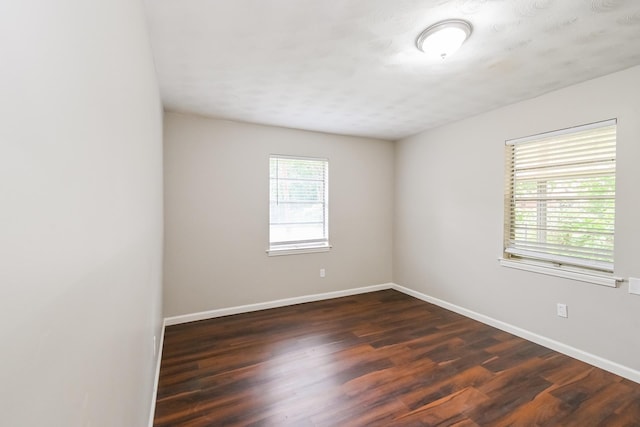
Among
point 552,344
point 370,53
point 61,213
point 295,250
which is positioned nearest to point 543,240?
point 552,344

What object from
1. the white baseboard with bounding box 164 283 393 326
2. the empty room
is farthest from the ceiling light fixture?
the white baseboard with bounding box 164 283 393 326

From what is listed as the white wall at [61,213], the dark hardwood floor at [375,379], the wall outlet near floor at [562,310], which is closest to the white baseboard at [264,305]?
the dark hardwood floor at [375,379]

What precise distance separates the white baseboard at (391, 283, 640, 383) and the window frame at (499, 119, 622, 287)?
0.66 metres

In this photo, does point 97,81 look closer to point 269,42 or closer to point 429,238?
point 269,42

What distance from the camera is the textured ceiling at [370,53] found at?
1.67m

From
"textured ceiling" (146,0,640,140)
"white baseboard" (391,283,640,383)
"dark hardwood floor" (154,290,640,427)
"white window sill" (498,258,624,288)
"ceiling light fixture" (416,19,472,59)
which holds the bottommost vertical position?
"dark hardwood floor" (154,290,640,427)

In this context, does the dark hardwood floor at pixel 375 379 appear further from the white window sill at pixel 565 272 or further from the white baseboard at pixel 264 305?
the white window sill at pixel 565 272

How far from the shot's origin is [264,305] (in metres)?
3.94

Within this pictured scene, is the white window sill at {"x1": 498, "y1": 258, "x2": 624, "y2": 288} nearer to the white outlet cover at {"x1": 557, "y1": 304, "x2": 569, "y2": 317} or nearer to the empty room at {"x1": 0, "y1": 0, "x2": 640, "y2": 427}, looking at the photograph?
the empty room at {"x1": 0, "y1": 0, "x2": 640, "y2": 427}

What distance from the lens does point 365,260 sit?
4.72 metres

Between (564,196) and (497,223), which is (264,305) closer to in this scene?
(497,223)

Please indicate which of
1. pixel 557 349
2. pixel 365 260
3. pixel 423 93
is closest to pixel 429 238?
pixel 365 260

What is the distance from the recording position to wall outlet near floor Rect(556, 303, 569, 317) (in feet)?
9.09

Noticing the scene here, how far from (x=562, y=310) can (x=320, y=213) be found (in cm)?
294
